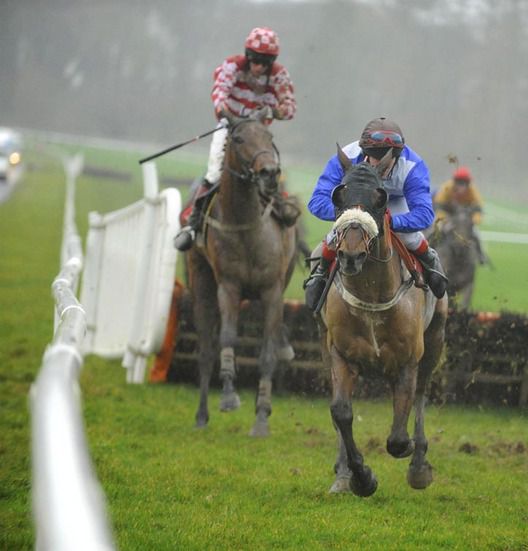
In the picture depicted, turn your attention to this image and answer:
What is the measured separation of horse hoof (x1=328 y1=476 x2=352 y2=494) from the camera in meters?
6.79

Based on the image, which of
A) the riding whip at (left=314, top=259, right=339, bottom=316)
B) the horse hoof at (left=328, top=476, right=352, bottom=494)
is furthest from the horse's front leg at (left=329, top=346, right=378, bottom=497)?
the horse hoof at (left=328, top=476, right=352, bottom=494)

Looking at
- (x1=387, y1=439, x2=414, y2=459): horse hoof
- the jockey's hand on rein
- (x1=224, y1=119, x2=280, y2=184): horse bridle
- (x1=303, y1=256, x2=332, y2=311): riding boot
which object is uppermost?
the jockey's hand on rein

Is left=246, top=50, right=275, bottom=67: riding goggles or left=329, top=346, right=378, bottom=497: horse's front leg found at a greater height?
left=246, top=50, right=275, bottom=67: riding goggles

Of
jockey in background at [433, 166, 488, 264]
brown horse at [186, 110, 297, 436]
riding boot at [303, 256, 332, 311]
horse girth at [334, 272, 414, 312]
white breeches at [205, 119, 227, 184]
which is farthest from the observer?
jockey in background at [433, 166, 488, 264]

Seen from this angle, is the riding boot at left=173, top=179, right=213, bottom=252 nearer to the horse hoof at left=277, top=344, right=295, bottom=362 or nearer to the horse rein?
the horse hoof at left=277, top=344, right=295, bottom=362

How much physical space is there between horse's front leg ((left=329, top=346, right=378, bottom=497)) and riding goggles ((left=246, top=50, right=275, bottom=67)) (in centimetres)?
365

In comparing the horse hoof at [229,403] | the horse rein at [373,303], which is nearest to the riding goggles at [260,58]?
the horse hoof at [229,403]

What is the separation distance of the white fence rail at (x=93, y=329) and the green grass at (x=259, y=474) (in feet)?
1.70

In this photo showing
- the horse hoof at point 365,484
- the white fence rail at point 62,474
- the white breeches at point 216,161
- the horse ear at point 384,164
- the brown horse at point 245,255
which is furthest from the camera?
the white breeches at point 216,161

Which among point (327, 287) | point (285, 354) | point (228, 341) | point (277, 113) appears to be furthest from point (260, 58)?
point (327, 287)

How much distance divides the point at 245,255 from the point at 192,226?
569 mm

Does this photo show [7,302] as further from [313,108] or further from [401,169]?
[313,108]

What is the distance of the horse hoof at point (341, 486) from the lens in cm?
679

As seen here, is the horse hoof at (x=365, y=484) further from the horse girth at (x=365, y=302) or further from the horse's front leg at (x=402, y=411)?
the horse girth at (x=365, y=302)
